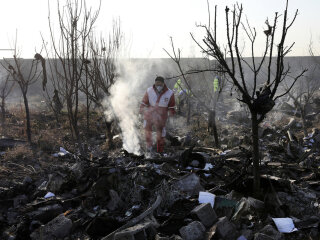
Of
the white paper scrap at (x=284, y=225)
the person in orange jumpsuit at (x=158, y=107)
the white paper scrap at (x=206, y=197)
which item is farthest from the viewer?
the person in orange jumpsuit at (x=158, y=107)

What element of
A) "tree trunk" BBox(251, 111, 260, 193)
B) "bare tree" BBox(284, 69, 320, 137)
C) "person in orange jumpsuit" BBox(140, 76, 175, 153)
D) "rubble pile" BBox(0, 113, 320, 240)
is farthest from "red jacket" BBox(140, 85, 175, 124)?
"bare tree" BBox(284, 69, 320, 137)

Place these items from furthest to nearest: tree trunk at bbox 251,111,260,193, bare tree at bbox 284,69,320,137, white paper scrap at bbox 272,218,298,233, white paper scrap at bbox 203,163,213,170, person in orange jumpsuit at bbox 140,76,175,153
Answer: bare tree at bbox 284,69,320,137, person in orange jumpsuit at bbox 140,76,175,153, white paper scrap at bbox 203,163,213,170, tree trunk at bbox 251,111,260,193, white paper scrap at bbox 272,218,298,233

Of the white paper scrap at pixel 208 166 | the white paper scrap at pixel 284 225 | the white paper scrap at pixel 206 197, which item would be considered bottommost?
the white paper scrap at pixel 284 225

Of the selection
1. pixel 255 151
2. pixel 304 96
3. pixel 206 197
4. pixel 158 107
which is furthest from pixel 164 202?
pixel 304 96

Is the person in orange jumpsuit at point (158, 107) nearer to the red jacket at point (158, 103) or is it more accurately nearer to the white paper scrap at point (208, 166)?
the red jacket at point (158, 103)

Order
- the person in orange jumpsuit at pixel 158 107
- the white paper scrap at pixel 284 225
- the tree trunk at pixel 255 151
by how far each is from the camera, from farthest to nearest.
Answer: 1. the person in orange jumpsuit at pixel 158 107
2. the tree trunk at pixel 255 151
3. the white paper scrap at pixel 284 225

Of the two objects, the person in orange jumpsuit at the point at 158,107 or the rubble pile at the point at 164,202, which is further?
the person in orange jumpsuit at the point at 158,107

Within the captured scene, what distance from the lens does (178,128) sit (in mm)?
10828

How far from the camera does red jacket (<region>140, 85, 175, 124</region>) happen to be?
18.5 ft

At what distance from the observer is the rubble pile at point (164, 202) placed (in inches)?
111

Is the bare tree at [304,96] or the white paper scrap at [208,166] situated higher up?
the bare tree at [304,96]

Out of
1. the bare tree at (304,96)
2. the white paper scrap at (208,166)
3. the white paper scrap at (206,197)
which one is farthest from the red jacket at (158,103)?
the bare tree at (304,96)

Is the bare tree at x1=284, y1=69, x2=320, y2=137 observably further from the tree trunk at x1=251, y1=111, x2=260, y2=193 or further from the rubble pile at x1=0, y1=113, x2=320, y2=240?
the tree trunk at x1=251, y1=111, x2=260, y2=193

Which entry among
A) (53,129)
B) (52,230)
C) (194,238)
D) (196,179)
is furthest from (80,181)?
Result: (53,129)
